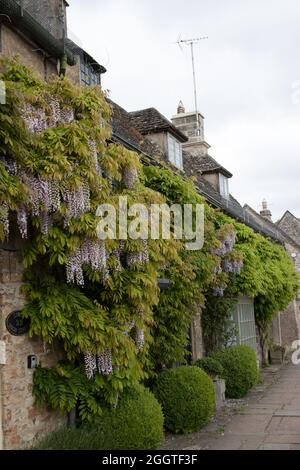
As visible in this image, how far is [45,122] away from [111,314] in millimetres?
2297

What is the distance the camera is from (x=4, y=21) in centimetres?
662

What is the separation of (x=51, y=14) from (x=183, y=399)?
6356mm

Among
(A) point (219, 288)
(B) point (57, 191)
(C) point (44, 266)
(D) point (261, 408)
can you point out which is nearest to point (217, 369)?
(D) point (261, 408)

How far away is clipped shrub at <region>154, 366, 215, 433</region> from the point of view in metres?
7.80

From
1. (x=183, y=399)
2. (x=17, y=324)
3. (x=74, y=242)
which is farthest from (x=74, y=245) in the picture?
(x=183, y=399)

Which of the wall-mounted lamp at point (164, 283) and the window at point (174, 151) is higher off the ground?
the window at point (174, 151)

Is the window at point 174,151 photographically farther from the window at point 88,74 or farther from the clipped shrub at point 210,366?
the clipped shrub at point 210,366

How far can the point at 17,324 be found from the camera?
5.59 metres

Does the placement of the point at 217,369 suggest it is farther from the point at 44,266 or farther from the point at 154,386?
the point at 44,266

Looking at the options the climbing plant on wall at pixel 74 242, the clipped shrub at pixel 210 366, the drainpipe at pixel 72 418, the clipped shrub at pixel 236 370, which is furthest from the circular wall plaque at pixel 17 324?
the clipped shrub at pixel 236 370

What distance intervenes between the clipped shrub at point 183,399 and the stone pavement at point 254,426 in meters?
0.17

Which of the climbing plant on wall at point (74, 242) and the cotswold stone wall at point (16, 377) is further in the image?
the cotswold stone wall at point (16, 377)

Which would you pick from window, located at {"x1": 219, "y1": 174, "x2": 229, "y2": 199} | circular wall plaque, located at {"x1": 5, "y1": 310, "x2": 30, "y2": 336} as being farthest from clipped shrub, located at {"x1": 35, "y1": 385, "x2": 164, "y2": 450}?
window, located at {"x1": 219, "y1": 174, "x2": 229, "y2": 199}

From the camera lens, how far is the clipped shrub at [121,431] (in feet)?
18.5
